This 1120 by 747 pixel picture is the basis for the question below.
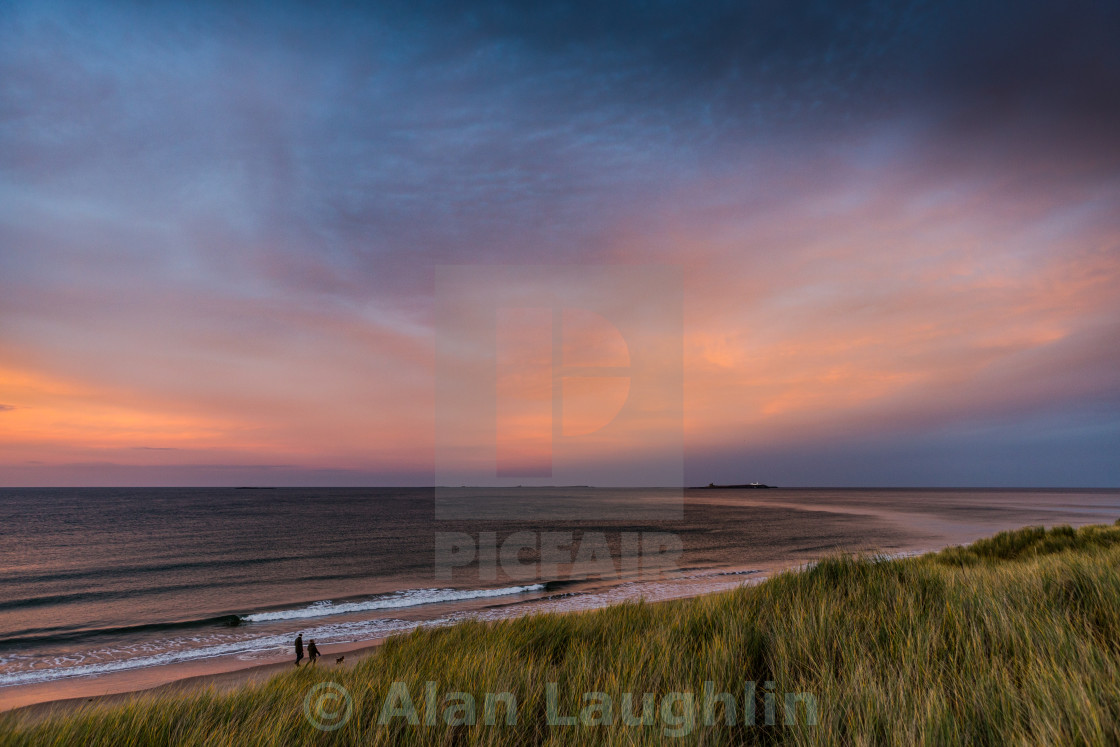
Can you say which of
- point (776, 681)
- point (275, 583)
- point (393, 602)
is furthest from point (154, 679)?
point (776, 681)

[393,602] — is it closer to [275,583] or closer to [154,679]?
[275,583]

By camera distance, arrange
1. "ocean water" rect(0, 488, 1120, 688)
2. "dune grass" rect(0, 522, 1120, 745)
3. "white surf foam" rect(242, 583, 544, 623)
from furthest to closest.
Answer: "white surf foam" rect(242, 583, 544, 623), "ocean water" rect(0, 488, 1120, 688), "dune grass" rect(0, 522, 1120, 745)

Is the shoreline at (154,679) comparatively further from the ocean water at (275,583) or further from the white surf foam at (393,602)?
the white surf foam at (393,602)

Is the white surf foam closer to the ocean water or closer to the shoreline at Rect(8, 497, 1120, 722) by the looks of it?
the ocean water

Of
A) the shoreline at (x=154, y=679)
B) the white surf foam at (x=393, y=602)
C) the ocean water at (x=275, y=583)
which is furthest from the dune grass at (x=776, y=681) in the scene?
the white surf foam at (x=393, y=602)

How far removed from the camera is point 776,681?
11.6ft

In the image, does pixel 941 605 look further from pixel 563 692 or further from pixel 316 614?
pixel 316 614

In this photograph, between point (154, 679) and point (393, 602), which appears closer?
point (154, 679)

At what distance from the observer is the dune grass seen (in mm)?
2592

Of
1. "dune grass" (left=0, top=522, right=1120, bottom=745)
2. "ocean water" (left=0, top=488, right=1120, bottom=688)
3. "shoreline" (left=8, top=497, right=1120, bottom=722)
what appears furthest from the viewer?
"ocean water" (left=0, top=488, right=1120, bottom=688)

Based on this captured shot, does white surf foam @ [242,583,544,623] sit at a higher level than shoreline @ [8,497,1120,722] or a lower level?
lower

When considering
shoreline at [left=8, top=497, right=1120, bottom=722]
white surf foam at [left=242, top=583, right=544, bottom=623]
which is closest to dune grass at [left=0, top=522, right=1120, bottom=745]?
shoreline at [left=8, top=497, right=1120, bottom=722]

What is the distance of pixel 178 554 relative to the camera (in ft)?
116

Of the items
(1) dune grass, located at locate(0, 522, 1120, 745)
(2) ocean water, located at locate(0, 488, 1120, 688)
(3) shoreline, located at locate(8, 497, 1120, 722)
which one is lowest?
(2) ocean water, located at locate(0, 488, 1120, 688)
